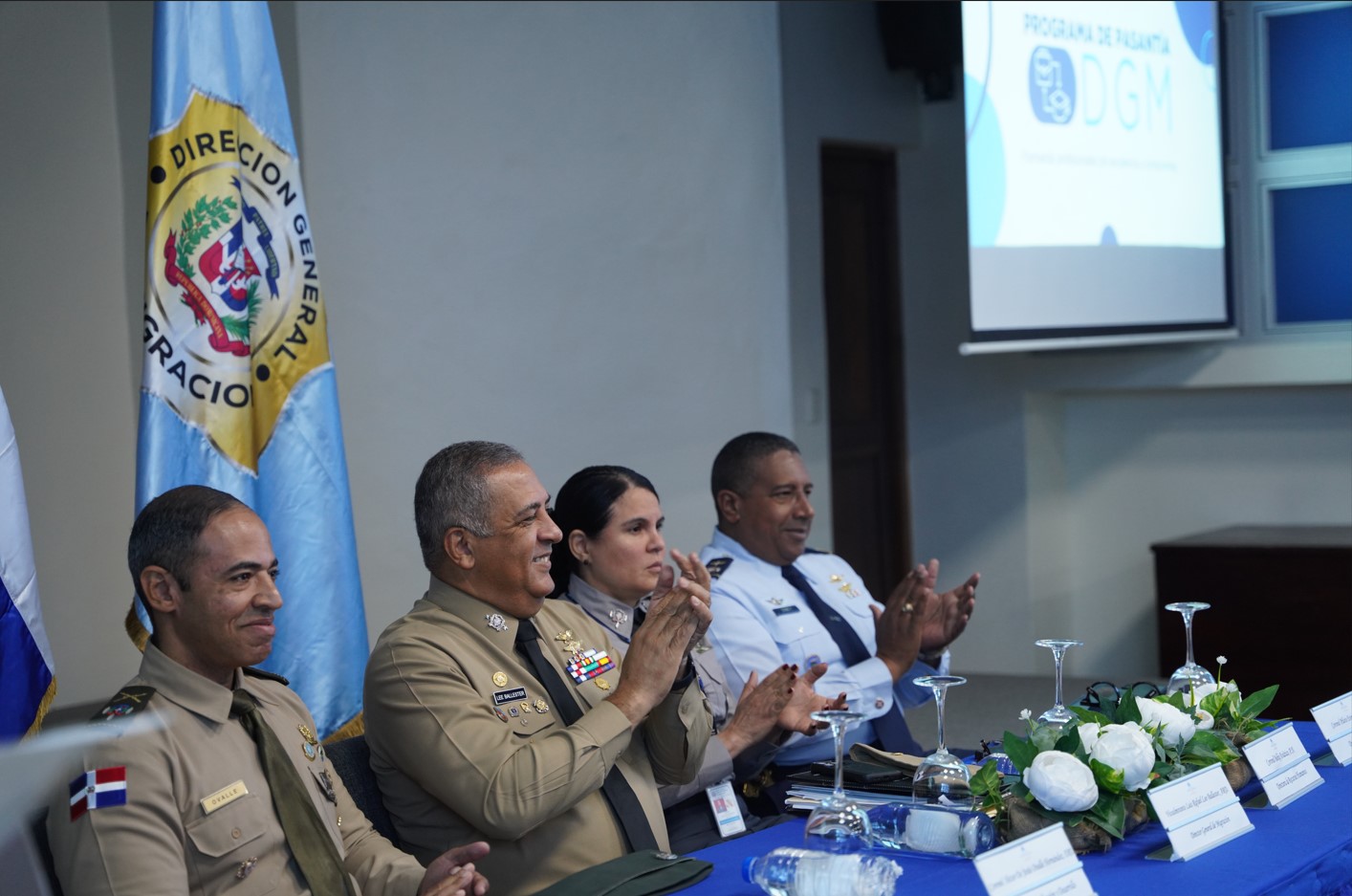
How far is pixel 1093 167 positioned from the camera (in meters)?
5.43

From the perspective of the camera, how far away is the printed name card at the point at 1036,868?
68.2 inches

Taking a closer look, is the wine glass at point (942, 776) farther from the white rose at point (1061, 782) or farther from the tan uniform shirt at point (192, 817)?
the tan uniform shirt at point (192, 817)

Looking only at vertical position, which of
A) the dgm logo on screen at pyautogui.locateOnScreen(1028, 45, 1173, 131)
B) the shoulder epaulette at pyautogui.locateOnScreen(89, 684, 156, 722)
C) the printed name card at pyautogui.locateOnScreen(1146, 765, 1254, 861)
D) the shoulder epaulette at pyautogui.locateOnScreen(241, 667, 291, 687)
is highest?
the dgm logo on screen at pyautogui.locateOnScreen(1028, 45, 1173, 131)

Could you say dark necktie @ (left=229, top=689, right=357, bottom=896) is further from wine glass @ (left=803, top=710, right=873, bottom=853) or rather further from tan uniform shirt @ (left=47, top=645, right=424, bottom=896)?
wine glass @ (left=803, top=710, right=873, bottom=853)

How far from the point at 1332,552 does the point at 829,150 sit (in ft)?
9.59

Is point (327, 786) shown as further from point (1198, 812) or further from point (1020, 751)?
point (1198, 812)

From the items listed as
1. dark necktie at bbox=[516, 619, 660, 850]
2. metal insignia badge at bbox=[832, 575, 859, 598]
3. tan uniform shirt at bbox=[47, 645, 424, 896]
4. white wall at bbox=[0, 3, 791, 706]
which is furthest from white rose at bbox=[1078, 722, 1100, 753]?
white wall at bbox=[0, 3, 791, 706]

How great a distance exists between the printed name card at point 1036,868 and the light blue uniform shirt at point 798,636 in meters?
1.23

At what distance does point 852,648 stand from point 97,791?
6.46 ft

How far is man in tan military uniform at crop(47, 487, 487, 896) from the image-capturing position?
1.84m

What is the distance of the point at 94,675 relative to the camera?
416cm

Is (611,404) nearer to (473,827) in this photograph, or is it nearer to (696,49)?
(696,49)

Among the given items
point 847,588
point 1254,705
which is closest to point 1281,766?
point 1254,705

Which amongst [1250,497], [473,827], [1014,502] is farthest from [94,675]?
[1250,497]
